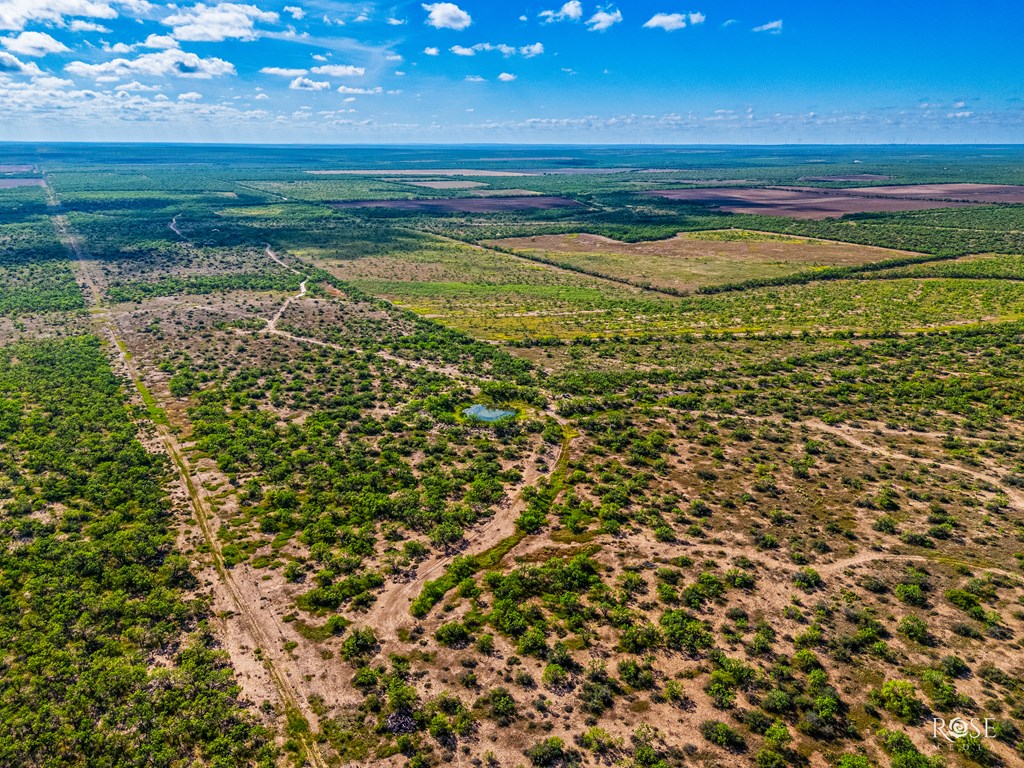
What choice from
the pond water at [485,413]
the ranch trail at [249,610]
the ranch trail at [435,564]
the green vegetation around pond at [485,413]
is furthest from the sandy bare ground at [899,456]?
the ranch trail at [249,610]

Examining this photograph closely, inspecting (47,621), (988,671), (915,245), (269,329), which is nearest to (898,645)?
A: (988,671)

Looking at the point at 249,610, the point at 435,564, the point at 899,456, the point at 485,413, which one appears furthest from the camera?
the point at 485,413

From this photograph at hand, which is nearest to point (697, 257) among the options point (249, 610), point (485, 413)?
point (485, 413)

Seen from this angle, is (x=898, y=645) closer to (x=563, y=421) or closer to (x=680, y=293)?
(x=563, y=421)

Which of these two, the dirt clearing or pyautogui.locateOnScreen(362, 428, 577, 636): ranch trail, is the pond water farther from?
the dirt clearing

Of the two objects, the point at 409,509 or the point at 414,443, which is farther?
the point at 414,443

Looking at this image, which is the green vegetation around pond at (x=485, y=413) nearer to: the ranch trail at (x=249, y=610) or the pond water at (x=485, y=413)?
the pond water at (x=485, y=413)

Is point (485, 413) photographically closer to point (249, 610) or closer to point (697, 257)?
point (249, 610)

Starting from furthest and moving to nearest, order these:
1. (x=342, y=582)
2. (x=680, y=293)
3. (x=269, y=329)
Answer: (x=680, y=293) < (x=269, y=329) < (x=342, y=582)
